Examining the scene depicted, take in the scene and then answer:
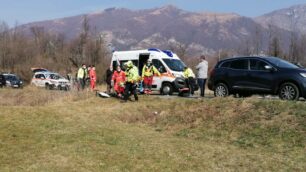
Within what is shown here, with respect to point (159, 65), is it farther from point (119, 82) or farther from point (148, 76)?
point (119, 82)

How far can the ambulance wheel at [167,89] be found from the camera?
896 inches

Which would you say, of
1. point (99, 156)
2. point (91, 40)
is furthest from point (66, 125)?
point (91, 40)

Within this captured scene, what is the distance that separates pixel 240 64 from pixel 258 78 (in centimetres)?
117

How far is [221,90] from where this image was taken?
18703 mm

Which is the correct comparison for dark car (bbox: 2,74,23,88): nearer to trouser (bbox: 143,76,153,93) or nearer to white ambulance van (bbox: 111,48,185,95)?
white ambulance van (bbox: 111,48,185,95)

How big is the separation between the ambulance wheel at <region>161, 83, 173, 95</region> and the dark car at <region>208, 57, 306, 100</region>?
12.6 feet

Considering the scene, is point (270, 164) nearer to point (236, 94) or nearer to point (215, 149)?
point (215, 149)

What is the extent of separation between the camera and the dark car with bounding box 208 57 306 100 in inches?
643

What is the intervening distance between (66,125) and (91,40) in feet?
197

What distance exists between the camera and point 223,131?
1402 cm

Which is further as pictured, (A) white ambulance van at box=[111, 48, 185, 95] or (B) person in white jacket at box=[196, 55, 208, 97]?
(A) white ambulance van at box=[111, 48, 185, 95]

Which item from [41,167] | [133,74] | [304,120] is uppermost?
[133,74]

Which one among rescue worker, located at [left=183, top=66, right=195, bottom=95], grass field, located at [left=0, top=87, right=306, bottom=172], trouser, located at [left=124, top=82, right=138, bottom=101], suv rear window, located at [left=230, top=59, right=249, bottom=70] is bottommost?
grass field, located at [left=0, top=87, right=306, bottom=172]

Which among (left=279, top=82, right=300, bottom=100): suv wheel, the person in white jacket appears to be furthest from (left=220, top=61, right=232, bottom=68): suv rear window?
(left=279, top=82, right=300, bottom=100): suv wheel
